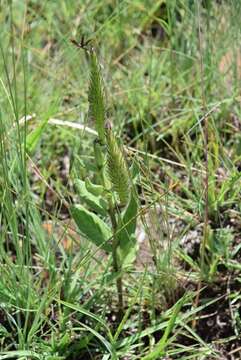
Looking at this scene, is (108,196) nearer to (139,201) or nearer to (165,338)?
(139,201)

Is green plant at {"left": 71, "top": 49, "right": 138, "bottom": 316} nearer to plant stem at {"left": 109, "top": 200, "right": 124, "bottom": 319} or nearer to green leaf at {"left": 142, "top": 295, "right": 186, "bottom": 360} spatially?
plant stem at {"left": 109, "top": 200, "right": 124, "bottom": 319}

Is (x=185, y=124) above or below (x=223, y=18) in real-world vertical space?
below

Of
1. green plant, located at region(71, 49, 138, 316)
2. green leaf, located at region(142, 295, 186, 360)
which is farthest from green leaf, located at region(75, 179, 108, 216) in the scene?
green leaf, located at region(142, 295, 186, 360)

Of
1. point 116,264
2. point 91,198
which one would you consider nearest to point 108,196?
point 91,198

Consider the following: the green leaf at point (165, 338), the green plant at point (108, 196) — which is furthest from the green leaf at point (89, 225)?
the green leaf at point (165, 338)

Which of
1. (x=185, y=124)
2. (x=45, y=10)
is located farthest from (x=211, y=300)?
(x=45, y=10)

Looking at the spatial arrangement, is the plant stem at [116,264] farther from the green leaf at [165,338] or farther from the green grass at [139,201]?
the green leaf at [165,338]

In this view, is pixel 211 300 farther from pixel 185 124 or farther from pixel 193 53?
pixel 193 53
